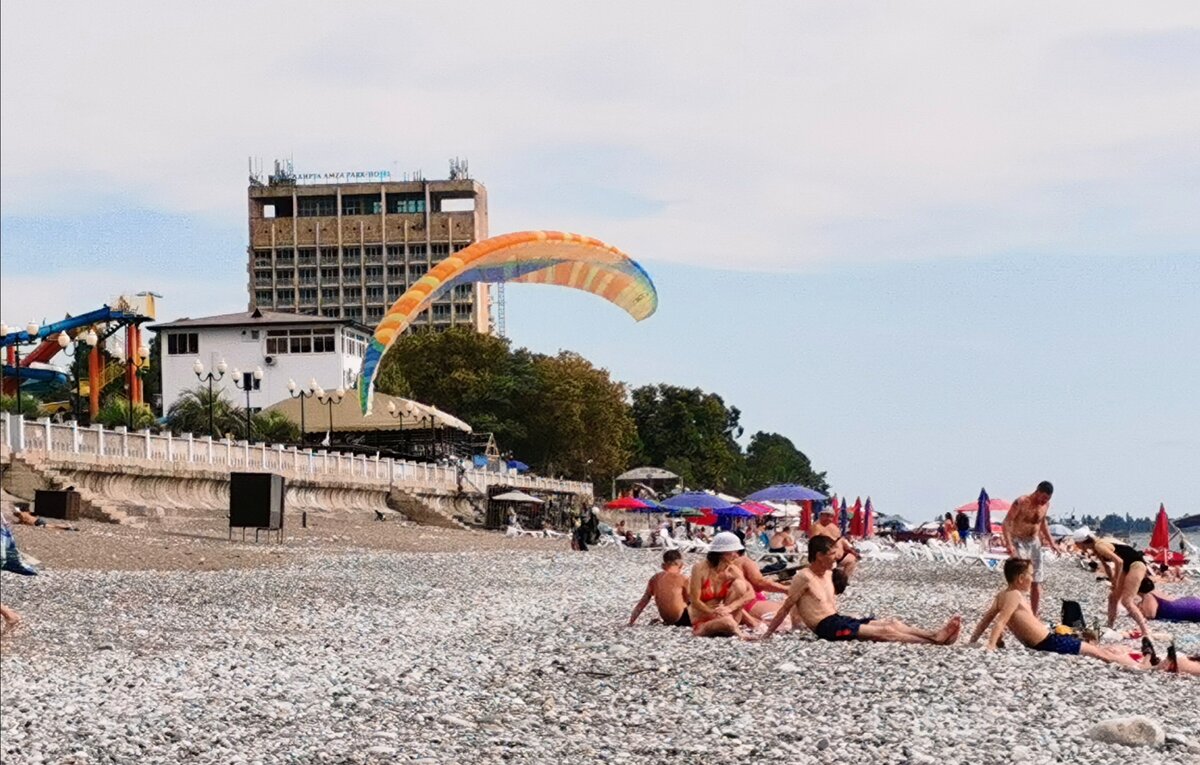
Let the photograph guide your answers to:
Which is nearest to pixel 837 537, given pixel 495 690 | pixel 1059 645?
pixel 1059 645

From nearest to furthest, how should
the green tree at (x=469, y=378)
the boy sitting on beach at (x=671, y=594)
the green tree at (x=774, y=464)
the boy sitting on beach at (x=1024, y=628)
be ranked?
1. the boy sitting on beach at (x=1024, y=628)
2. the boy sitting on beach at (x=671, y=594)
3. the green tree at (x=469, y=378)
4. the green tree at (x=774, y=464)

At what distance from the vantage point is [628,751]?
9258 mm

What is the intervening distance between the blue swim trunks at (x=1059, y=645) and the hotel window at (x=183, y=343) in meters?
81.5

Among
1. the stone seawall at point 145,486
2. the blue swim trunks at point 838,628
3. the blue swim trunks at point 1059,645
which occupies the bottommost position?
the blue swim trunks at point 1059,645

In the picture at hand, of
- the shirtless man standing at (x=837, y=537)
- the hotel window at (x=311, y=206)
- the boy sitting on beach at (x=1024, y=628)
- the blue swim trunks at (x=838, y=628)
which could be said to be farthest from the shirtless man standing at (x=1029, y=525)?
the hotel window at (x=311, y=206)

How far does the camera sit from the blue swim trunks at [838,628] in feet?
41.5

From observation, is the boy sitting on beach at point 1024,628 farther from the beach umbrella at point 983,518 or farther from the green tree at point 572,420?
the green tree at point 572,420

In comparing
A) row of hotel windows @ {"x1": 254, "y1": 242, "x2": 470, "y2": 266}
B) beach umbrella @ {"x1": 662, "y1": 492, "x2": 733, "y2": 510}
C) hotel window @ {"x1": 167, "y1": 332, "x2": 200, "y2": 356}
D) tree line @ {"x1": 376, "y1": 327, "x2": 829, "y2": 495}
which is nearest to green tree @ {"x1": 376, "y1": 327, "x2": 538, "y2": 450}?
tree line @ {"x1": 376, "y1": 327, "x2": 829, "y2": 495}

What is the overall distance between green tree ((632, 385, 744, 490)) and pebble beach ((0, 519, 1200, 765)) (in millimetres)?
89378

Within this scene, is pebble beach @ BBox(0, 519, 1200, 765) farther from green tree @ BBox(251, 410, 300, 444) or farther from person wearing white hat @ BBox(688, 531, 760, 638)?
green tree @ BBox(251, 410, 300, 444)

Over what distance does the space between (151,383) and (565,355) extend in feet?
72.3

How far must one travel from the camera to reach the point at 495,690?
11.4m

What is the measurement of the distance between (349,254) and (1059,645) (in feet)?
485

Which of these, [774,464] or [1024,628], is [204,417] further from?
[774,464]
